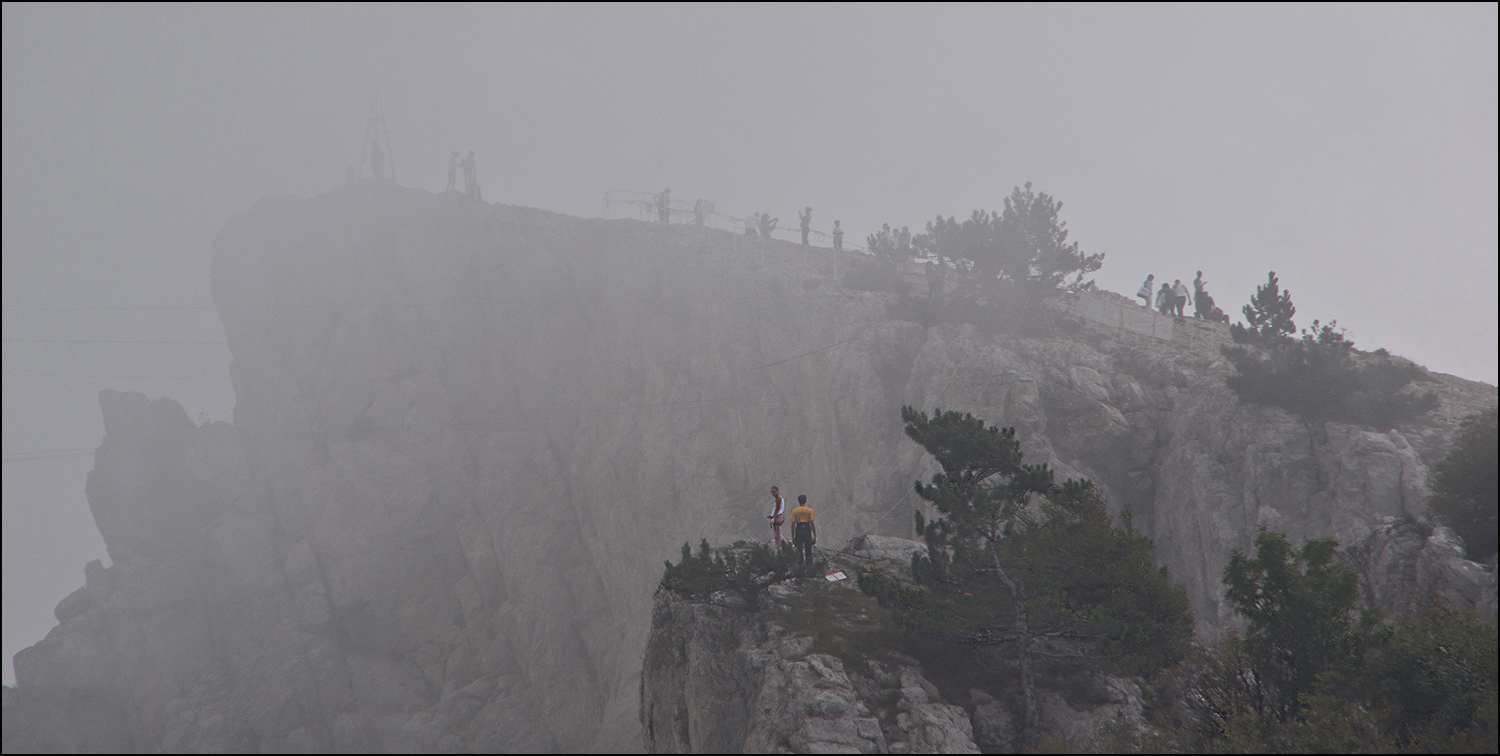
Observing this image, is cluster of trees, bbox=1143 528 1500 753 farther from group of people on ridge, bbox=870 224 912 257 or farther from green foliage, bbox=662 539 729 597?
group of people on ridge, bbox=870 224 912 257

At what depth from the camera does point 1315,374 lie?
27.0 m

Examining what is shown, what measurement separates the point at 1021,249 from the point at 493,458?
129 feet

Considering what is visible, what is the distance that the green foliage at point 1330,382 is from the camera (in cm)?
2561

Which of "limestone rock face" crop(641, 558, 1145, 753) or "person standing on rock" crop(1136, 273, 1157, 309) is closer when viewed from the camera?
"limestone rock face" crop(641, 558, 1145, 753)

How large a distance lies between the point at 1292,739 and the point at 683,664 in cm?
1377

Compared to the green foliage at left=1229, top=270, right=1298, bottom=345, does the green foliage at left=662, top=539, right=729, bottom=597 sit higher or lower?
lower

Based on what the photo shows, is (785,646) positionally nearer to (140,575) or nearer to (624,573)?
(624,573)

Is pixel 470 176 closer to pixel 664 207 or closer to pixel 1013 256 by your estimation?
pixel 664 207

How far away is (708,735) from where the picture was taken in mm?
18750

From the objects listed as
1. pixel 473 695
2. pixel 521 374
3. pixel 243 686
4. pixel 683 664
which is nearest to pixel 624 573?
pixel 473 695

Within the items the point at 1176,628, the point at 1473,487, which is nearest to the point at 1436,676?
the point at 1176,628

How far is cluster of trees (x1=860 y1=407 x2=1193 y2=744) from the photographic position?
1700cm

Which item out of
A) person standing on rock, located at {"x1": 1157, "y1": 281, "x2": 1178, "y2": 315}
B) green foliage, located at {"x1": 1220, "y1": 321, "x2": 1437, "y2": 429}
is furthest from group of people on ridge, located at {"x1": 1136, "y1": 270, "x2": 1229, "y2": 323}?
green foliage, located at {"x1": 1220, "y1": 321, "x2": 1437, "y2": 429}

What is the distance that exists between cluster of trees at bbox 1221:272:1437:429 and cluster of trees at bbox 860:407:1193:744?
1381cm
